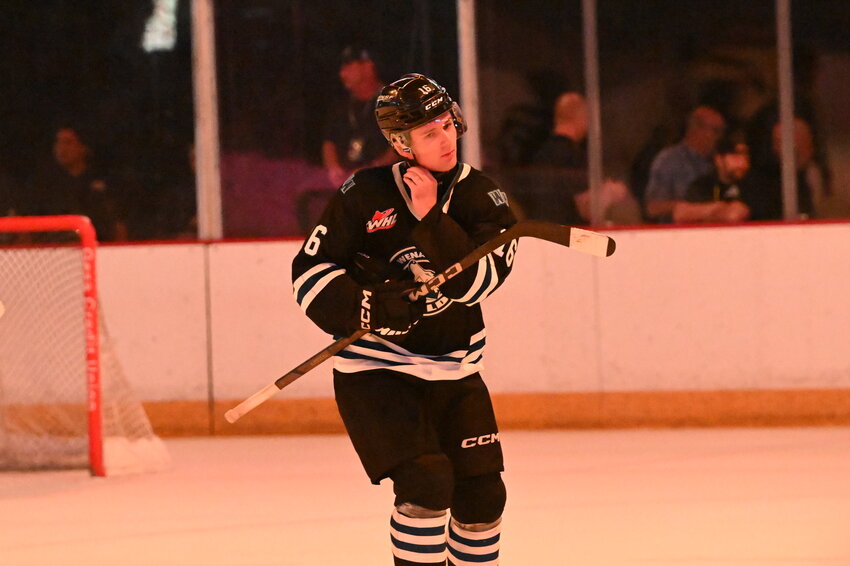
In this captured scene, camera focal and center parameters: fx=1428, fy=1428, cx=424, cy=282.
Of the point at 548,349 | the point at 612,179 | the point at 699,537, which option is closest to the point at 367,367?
the point at 699,537

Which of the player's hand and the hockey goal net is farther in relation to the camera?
the hockey goal net

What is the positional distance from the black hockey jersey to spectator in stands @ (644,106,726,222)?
12.2 feet

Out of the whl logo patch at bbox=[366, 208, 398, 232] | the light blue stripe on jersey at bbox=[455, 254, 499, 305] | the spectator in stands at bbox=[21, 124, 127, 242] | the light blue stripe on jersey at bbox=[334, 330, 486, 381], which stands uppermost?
the spectator in stands at bbox=[21, 124, 127, 242]

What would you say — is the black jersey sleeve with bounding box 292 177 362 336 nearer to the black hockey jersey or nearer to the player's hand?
the black hockey jersey

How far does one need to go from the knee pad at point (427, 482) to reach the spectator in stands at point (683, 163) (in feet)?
13.0

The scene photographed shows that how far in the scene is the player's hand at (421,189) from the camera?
269 cm

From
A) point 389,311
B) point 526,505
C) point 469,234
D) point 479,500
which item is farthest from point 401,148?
point 526,505

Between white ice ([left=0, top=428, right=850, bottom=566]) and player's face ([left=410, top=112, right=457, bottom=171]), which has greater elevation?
Result: player's face ([left=410, top=112, right=457, bottom=171])

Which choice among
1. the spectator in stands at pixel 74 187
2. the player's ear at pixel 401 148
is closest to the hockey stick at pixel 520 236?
the player's ear at pixel 401 148

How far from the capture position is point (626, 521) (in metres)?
4.18

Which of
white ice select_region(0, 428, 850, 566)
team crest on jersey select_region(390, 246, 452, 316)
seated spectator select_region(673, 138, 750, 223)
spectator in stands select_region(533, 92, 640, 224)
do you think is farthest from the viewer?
spectator in stands select_region(533, 92, 640, 224)

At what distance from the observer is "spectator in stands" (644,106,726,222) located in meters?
6.45

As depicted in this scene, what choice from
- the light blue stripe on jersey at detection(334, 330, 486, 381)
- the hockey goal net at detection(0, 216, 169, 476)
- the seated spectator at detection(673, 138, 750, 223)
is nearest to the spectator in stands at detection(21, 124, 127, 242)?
the hockey goal net at detection(0, 216, 169, 476)

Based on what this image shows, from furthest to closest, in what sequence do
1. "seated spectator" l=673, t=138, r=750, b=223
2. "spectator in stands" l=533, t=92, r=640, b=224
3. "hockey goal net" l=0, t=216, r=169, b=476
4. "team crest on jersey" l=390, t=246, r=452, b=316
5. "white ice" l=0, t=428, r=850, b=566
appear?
"spectator in stands" l=533, t=92, r=640, b=224, "seated spectator" l=673, t=138, r=750, b=223, "hockey goal net" l=0, t=216, r=169, b=476, "white ice" l=0, t=428, r=850, b=566, "team crest on jersey" l=390, t=246, r=452, b=316
